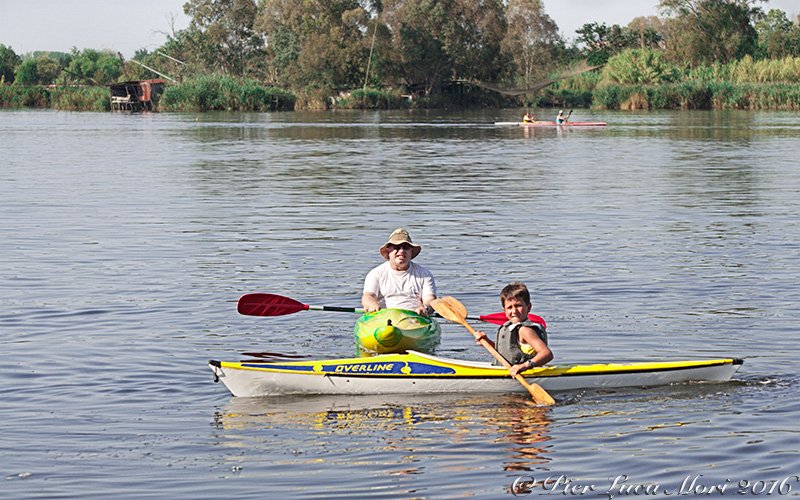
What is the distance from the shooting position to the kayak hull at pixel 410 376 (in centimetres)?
1031

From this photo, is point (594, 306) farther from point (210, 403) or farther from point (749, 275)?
point (210, 403)

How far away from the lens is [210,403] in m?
10.4

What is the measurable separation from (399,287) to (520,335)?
5.40 ft

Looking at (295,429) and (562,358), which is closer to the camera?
(295,429)

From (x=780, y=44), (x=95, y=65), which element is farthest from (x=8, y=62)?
(x=780, y=44)

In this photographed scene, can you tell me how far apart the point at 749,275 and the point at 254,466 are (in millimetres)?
9546

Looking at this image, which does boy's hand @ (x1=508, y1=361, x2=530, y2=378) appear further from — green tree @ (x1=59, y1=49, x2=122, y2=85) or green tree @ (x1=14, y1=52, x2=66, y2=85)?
green tree @ (x1=59, y1=49, x2=122, y2=85)

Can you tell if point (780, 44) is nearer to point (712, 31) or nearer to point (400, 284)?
point (712, 31)

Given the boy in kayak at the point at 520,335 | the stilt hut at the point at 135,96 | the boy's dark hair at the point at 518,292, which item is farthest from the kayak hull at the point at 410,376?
the stilt hut at the point at 135,96

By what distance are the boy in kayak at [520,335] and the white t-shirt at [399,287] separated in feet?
4.06

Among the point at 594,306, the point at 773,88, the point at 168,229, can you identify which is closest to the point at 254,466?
the point at 594,306

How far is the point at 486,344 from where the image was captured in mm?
10547

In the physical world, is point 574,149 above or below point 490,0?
below

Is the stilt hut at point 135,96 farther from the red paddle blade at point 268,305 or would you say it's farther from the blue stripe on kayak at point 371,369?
the blue stripe on kayak at point 371,369
